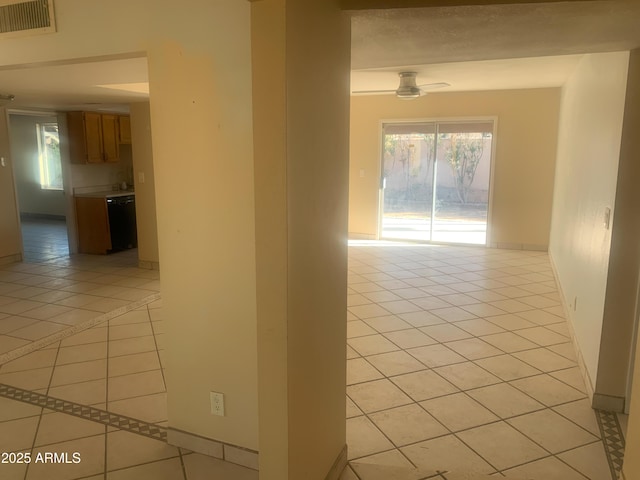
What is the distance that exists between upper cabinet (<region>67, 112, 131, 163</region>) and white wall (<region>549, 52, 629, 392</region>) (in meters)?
6.34

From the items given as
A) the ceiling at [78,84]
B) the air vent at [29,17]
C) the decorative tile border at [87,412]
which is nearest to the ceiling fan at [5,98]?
the ceiling at [78,84]

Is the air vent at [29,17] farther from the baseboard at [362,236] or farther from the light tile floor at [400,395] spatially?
the baseboard at [362,236]

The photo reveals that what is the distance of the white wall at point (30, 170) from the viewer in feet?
33.4

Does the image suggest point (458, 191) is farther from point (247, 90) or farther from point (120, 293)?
point (247, 90)

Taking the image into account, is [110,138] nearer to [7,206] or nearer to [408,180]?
[7,206]

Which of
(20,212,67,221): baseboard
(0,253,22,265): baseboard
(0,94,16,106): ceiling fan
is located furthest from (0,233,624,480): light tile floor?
(20,212,67,221): baseboard

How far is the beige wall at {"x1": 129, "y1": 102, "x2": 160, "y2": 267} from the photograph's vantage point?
598 cm

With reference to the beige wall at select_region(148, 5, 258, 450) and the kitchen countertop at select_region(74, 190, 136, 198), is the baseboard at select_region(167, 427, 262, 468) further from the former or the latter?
the kitchen countertop at select_region(74, 190, 136, 198)

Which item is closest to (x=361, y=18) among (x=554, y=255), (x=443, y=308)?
(x=443, y=308)

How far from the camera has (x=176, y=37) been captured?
83.4 inches

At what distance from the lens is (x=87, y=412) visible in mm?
2809

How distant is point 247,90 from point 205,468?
176cm

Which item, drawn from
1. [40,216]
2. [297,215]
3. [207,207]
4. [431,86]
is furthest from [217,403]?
[40,216]

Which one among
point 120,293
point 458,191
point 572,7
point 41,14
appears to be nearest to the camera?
point 572,7
